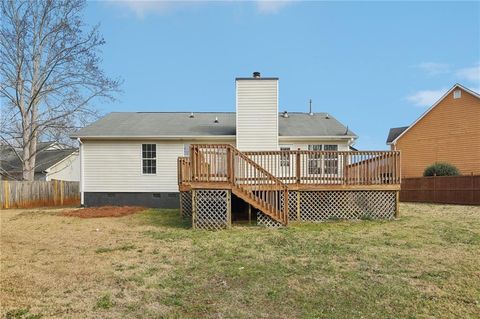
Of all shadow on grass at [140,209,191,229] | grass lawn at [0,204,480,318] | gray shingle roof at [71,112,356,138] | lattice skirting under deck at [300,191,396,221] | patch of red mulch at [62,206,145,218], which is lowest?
grass lawn at [0,204,480,318]

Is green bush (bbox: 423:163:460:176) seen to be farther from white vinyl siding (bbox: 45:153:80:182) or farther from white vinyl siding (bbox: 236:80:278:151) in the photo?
white vinyl siding (bbox: 45:153:80:182)

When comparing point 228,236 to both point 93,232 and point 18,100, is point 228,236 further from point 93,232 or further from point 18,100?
point 18,100

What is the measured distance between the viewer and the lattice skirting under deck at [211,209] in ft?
36.2

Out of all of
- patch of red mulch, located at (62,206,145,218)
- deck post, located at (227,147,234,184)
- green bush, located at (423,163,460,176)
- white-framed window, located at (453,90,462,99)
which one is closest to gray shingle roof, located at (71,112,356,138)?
patch of red mulch, located at (62,206,145,218)

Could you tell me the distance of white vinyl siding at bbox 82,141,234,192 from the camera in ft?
55.8

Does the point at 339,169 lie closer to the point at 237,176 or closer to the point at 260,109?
the point at 237,176

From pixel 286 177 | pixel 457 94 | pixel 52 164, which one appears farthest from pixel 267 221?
pixel 52 164

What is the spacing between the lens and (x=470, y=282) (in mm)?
5914

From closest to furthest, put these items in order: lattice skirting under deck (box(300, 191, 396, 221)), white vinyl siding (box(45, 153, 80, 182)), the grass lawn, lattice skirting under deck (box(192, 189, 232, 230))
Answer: the grass lawn
lattice skirting under deck (box(192, 189, 232, 230))
lattice skirting under deck (box(300, 191, 396, 221))
white vinyl siding (box(45, 153, 80, 182))

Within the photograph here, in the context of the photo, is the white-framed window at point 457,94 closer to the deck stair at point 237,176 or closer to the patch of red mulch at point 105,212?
the deck stair at point 237,176

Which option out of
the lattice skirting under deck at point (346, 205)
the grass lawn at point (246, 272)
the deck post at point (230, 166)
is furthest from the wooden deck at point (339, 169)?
the grass lawn at point (246, 272)

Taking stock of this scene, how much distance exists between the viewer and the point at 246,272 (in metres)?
6.63

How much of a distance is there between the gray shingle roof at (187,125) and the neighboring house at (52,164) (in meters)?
12.8

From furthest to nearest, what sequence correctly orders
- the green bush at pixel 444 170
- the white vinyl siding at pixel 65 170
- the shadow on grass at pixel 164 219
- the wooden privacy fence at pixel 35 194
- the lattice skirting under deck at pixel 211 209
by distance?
the white vinyl siding at pixel 65 170
the green bush at pixel 444 170
the wooden privacy fence at pixel 35 194
the shadow on grass at pixel 164 219
the lattice skirting under deck at pixel 211 209
